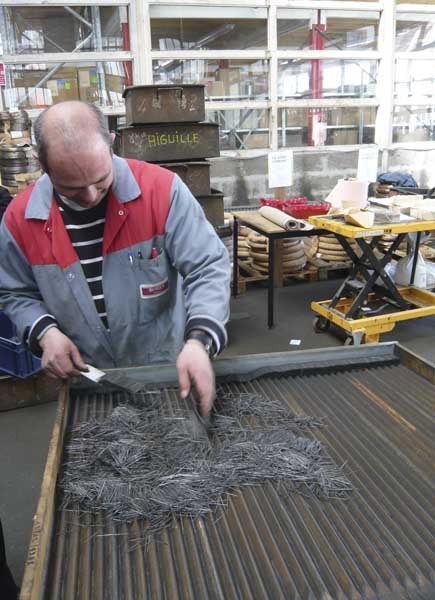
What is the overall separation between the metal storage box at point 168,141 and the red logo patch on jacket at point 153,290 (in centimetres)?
224

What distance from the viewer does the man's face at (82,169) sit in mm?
1272

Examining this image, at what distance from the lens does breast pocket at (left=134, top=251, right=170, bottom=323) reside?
1602 millimetres

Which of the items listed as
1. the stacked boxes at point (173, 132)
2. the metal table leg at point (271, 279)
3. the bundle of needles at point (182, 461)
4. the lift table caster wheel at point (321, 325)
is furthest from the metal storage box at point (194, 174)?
the bundle of needles at point (182, 461)

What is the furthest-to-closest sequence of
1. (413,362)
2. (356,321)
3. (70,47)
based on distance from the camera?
(70,47) → (356,321) → (413,362)

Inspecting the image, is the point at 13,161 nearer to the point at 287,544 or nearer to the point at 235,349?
the point at 235,349

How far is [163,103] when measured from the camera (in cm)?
357

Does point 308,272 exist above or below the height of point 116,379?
below

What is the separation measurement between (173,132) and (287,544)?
324 centimetres

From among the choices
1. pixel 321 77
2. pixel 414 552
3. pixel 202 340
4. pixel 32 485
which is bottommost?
pixel 32 485

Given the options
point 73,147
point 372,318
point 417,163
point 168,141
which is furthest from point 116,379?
point 417,163

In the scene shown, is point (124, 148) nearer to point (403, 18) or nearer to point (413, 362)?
point (413, 362)

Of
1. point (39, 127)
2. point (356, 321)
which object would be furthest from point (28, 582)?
point (356, 321)

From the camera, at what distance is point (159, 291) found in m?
1.67

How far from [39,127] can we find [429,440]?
127cm
